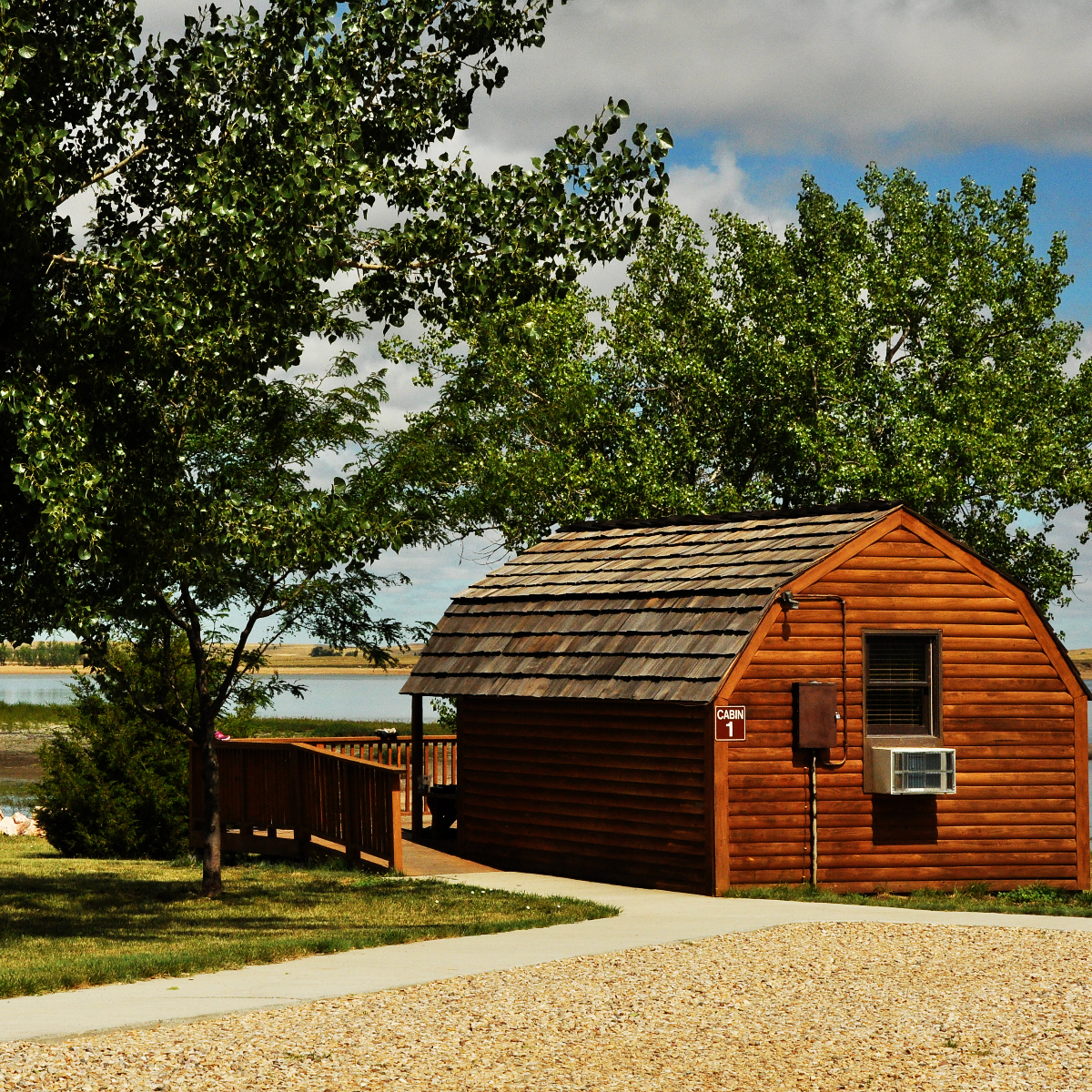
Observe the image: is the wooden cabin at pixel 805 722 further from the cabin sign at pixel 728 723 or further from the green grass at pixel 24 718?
the green grass at pixel 24 718

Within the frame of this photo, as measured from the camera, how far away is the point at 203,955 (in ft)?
34.9

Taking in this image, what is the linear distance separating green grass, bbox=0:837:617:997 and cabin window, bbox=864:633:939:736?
4.90 m

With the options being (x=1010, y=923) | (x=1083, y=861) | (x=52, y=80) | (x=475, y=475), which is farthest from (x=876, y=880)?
(x=475, y=475)

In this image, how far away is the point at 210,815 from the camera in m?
15.6

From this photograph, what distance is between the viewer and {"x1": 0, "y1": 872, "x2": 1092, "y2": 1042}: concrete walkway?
Result: 8734mm

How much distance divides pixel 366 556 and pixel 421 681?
5376 millimetres

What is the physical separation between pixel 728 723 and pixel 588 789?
2452mm

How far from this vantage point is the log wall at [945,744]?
1650 cm

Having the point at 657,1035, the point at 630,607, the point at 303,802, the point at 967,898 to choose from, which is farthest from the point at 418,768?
the point at 657,1035

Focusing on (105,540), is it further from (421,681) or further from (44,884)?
(421,681)

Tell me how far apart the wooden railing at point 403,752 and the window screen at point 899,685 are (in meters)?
7.51

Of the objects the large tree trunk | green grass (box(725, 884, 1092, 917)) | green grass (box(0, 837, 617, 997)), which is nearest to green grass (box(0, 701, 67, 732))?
green grass (box(0, 837, 617, 997))

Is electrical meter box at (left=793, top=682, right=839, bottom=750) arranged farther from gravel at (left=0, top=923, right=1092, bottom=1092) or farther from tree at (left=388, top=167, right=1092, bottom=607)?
tree at (left=388, top=167, right=1092, bottom=607)

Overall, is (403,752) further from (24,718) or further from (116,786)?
(24,718)
